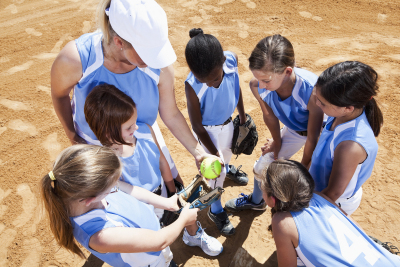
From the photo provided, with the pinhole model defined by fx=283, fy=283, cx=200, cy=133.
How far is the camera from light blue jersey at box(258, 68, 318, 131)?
2684 millimetres

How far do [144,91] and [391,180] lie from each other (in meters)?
3.58

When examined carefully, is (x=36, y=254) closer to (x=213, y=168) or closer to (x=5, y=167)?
(x=5, y=167)

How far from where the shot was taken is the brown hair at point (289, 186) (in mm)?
2064

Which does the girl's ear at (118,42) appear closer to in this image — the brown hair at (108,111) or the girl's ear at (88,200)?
the brown hair at (108,111)

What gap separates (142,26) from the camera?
1883 millimetres

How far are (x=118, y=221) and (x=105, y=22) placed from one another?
1.42 m

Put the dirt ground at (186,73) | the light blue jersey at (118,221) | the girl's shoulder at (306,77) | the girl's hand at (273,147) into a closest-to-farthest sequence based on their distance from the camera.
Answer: the light blue jersey at (118,221) → the girl's shoulder at (306,77) → the girl's hand at (273,147) → the dirt ground at (186,73)

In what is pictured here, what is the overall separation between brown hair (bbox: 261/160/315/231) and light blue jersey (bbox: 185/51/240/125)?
1045mm

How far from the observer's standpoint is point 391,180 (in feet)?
12.7

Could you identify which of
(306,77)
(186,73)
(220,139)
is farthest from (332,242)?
(186,73)

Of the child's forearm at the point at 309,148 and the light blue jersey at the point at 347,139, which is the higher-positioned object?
the light blue jersey at the point at 347,139

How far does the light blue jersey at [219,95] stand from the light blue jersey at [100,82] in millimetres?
589


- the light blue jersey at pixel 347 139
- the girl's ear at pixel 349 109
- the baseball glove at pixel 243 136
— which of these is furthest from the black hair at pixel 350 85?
the baseball glove at pixel 243 136

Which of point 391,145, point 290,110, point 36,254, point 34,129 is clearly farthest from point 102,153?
point 391,145
